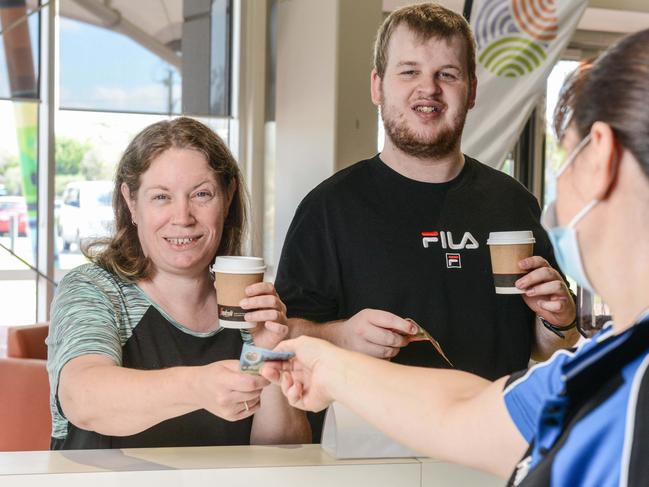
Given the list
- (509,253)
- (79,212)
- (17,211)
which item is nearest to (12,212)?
(17,211)

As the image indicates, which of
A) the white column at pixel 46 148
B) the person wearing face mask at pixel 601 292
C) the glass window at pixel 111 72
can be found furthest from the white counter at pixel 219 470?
the glass window at pixel 111 72

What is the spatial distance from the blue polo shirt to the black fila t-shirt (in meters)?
1.24

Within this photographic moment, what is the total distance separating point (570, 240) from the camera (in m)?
0.98

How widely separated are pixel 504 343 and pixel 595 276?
4.24 feet

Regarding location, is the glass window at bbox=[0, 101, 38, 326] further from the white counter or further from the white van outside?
the white counter

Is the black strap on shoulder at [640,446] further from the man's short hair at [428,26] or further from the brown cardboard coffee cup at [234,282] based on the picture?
the man's short hair at [428,26]

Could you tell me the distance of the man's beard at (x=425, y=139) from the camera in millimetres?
2250

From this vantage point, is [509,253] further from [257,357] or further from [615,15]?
[615,15]

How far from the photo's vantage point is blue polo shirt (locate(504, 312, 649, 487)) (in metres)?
0.83

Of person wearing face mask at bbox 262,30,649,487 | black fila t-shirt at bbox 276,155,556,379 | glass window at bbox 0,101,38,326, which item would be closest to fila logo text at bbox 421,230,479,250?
black fila t-shirt at bbox 276,155,556,379

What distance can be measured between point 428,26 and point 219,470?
4.51 feet

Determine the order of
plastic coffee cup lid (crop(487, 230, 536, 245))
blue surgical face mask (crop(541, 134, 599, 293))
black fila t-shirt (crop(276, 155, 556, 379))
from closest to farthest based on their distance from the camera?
blue surgical face mask (crop(541, 134, 599, 293)) < plastic coffee cup lid (crop(487, 230, 536, 245)) < black fila t-shirt (crop(276, 155, 556, 379))

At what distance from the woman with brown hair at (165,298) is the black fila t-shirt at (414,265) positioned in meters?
0.27

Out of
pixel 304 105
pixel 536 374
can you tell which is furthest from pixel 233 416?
pixel 304 105
